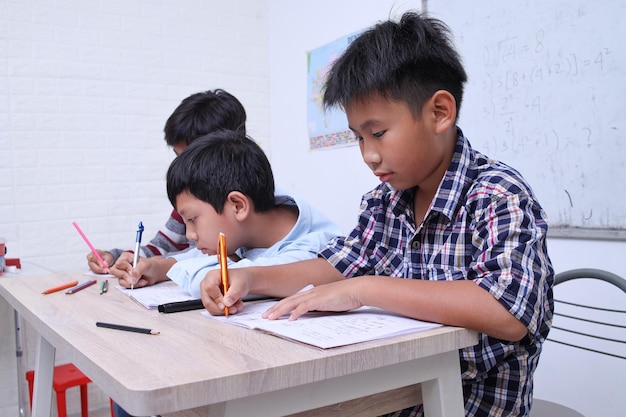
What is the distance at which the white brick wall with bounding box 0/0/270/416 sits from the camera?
2.69 meters

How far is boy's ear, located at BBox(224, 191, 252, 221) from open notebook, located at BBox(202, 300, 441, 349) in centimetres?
43

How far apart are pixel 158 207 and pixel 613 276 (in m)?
2.28

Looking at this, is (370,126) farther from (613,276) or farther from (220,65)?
(220,65)

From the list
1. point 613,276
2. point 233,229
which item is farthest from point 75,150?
point 613,276

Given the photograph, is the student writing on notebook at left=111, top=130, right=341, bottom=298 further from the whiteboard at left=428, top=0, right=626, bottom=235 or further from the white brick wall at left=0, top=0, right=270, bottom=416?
the white brick wall at left=0, top=0, right=270, bottom=416

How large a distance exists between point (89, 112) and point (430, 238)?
2.31 m

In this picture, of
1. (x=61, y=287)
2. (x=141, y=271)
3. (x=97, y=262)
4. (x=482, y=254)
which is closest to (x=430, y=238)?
(x=482, y=254)

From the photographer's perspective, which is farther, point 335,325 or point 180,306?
point 180,306

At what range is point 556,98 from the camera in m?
1.92

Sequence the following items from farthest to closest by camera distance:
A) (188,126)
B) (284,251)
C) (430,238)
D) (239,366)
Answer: (188,126), (284,251), (430,238), (239,366)

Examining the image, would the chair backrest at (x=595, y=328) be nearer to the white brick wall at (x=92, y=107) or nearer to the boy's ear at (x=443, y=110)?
the boy's ear at (x=443, y=110)

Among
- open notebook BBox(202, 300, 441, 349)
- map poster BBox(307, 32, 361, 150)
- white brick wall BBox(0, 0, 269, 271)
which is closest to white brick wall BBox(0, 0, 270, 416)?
white brick wall BBox(0, 0, 269, 271)

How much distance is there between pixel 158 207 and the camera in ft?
10.1

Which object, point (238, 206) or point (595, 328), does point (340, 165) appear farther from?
point (238, 206)
